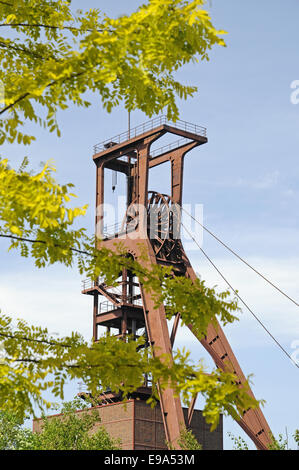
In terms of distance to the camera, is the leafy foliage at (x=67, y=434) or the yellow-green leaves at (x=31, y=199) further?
the leafy foliage at (x=67, y=434)

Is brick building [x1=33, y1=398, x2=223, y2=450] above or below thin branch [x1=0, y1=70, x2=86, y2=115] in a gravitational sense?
below

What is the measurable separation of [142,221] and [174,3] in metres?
27.1

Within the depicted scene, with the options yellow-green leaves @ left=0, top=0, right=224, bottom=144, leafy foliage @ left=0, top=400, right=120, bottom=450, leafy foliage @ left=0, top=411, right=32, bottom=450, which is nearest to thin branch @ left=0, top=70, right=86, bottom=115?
yellow-green leaves @ left=0, top=0, right=224, bottom=144

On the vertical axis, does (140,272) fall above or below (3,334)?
above

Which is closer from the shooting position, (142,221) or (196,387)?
(196,387)

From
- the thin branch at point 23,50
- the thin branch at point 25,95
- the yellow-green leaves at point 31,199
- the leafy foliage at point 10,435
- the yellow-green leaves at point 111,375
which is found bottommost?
the leafy foliage at point 10,435

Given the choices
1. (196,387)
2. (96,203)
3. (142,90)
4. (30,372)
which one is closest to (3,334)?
(30,372)

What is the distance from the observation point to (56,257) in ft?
29.4

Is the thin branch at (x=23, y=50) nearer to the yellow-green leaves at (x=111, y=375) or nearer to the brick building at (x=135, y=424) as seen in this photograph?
the yellow-green leaves at (x=111, y=375)

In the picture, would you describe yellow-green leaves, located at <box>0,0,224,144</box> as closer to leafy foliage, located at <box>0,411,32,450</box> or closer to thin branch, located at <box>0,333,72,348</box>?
thin branch, located at <box>0,333,72,348</box>

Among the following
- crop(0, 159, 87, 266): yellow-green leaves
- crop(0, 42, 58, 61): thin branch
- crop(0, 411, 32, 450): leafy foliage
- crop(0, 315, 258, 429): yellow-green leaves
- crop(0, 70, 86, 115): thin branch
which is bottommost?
crop(0, 411, 32, 450): leafy foliage

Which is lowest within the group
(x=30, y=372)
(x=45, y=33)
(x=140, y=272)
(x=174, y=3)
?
(x=30, y=372)

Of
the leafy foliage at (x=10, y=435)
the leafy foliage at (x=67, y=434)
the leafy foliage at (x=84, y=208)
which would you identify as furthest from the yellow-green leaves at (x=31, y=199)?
the leafy foliage at (x=10, y=435)

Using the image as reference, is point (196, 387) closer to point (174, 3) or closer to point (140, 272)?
point (140, 272)
